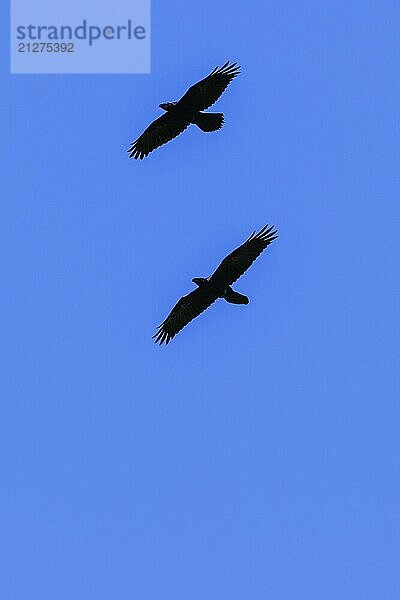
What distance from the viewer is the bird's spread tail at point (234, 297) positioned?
2352 cm

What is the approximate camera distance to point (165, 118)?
24.4 m

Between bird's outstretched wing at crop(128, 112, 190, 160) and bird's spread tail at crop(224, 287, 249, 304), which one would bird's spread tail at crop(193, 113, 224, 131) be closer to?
bird's outstretched wing at crop(128, 112, 190, 160)

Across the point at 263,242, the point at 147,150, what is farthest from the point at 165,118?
the point at 263,242

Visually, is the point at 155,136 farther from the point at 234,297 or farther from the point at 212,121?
the point at 234,297

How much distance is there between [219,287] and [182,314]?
87cm

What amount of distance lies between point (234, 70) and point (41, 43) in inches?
147

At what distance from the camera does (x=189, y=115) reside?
79.4ft

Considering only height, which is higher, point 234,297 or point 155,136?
point 155,136

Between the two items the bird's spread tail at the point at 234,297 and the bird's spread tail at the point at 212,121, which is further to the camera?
the bird's spread tail at the point at 212,121

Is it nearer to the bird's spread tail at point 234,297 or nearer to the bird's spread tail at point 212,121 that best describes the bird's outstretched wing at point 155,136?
the bird's spread tail at point 212,121

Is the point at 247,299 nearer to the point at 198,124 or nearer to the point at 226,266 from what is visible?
the point at 226,266

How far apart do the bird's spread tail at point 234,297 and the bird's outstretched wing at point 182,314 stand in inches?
20.7

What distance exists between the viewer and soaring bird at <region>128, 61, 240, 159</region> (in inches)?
938

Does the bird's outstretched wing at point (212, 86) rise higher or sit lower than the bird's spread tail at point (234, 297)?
higher
